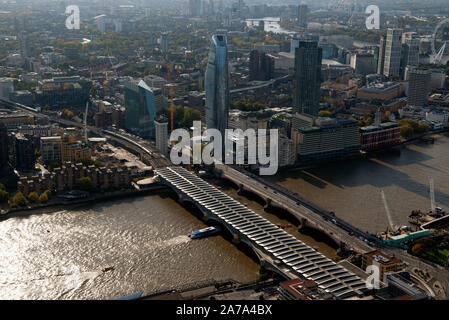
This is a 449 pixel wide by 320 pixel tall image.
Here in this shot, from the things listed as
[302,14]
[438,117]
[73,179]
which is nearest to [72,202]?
[73,179]

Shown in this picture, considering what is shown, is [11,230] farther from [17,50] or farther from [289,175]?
[17,50]

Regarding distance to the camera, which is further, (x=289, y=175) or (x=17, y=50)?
(x=17, y=50)

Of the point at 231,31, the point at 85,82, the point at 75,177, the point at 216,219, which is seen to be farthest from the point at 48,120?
the point at 231,31

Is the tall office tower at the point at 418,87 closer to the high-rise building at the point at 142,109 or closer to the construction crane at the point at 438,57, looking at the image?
the construction crane at the point at 438,57

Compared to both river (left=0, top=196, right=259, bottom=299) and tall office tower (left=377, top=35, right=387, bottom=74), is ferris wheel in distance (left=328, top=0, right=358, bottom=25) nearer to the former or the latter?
tall office tower (left=377, top=35, right=387, bottom=74)

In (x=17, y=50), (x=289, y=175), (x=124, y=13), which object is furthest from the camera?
(x=124, y=13)

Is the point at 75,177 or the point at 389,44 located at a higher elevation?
the point at 389,44
